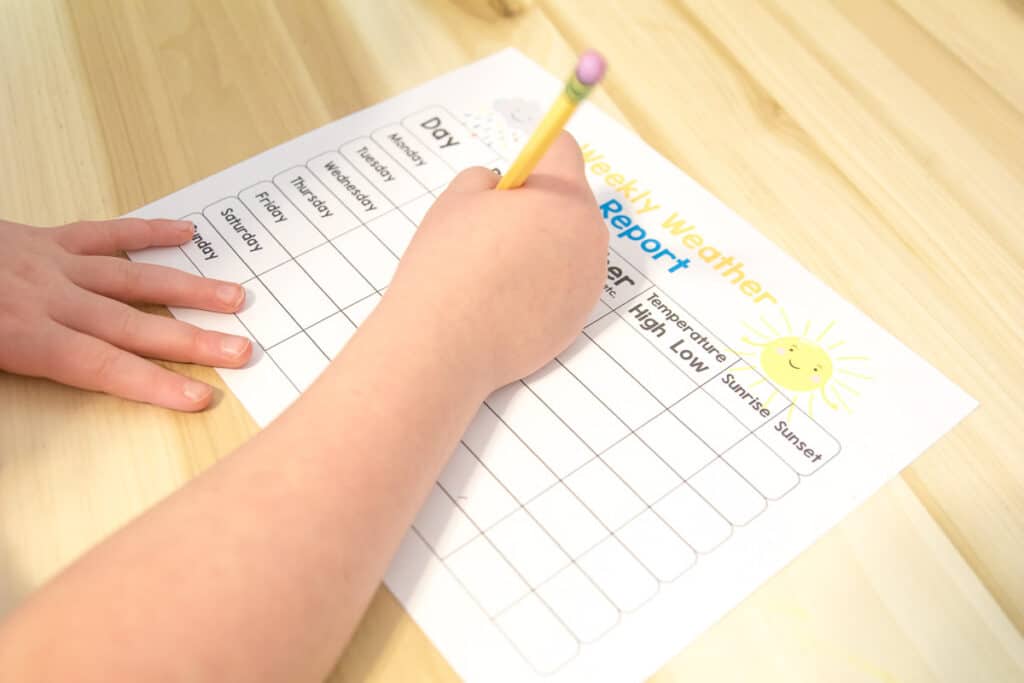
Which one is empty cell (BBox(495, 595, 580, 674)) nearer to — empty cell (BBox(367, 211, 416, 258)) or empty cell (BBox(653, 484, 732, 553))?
empty cell (BBox(653, 484, 732, 553))

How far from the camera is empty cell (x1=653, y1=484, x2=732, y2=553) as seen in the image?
38 cm

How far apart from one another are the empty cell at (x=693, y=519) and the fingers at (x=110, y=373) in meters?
0.26

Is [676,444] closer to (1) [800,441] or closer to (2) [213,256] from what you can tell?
(1) [800,441]

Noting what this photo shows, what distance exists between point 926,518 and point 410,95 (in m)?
0.46

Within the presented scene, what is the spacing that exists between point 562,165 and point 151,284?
0.25 metres

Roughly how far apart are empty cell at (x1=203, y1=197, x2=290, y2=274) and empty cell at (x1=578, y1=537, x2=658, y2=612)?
273 millimetres

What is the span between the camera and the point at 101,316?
0.43 meters

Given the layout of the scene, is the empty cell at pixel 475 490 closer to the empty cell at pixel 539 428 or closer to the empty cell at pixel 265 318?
the empty cell at pixel 539 428

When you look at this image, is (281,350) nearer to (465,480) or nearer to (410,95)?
(465,480)

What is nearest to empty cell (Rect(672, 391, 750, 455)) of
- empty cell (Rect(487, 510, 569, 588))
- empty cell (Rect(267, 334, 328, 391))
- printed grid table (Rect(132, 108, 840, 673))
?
printed grid table (Rect(132, 108, 840, 673))

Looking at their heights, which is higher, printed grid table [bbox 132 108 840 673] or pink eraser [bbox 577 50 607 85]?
pink eraser [bbox 577 50 607 85]

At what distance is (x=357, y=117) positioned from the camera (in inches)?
22.8

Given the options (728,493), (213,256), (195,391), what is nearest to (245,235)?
(213,256)

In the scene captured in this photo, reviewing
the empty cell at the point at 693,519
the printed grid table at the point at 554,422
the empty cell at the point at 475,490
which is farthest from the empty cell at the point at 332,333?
the empty cell at the point at 693,519
